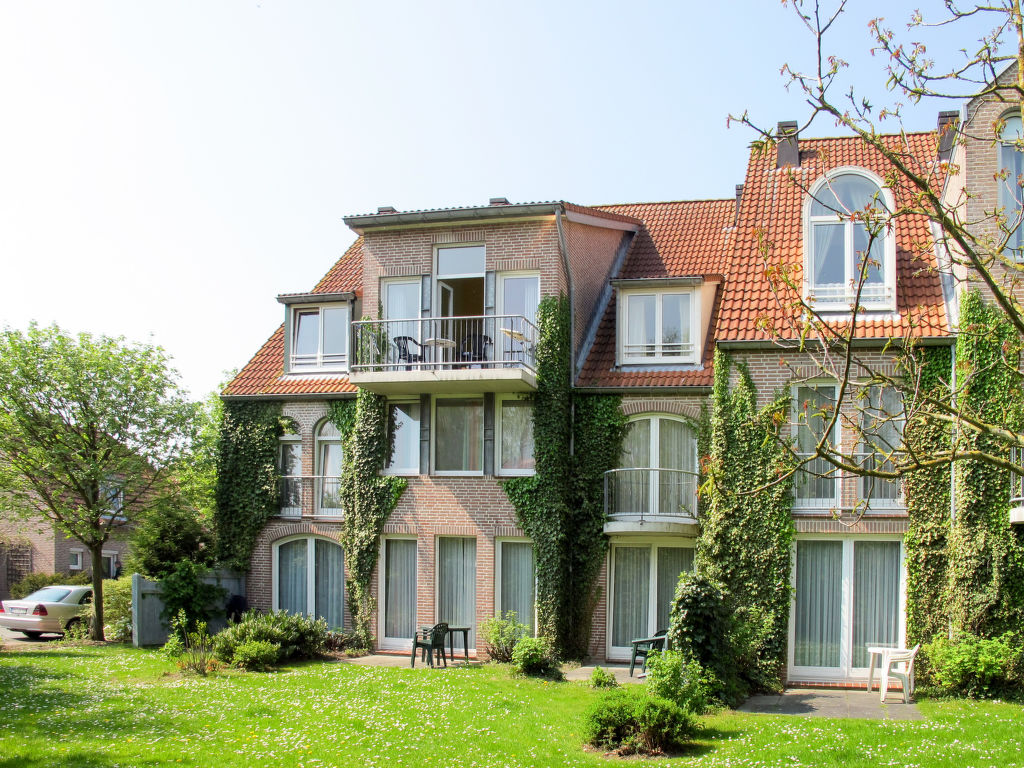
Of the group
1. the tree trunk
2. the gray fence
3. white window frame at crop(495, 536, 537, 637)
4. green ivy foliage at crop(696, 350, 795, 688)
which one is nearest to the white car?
the tree trunk

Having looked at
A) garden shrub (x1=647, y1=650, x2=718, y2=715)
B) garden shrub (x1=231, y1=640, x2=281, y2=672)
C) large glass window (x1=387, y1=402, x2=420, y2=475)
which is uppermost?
large glass window (x1=387, y1=402, x2=420, y2=475)

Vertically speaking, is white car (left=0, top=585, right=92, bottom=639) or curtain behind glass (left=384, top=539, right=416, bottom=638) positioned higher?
curtain behind glass (left=384, top=539, right=416, bottom=638)

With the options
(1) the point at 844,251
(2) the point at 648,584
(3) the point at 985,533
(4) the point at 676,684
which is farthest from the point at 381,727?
(1) the point at 844,251

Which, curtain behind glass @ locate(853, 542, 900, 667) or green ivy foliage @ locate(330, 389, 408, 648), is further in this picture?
green ivy foliage @ locate(330, 389, 408, 648)

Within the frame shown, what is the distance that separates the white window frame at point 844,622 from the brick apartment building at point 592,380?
1.4 inches

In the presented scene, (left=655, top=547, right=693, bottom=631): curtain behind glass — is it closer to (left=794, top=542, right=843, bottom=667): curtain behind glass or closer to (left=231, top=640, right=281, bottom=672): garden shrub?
(left=794, top=542, right=843, bottom=667): curtain behind glass

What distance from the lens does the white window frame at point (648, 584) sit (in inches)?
768

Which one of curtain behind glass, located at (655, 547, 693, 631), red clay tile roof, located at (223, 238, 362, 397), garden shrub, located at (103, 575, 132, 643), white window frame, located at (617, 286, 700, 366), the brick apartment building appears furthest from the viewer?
garden shrub, located at (103, 575, 132, 643)

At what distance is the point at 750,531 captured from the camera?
1753cm

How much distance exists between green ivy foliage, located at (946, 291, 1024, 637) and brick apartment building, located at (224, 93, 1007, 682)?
1009mm

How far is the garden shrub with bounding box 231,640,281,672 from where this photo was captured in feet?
58.7

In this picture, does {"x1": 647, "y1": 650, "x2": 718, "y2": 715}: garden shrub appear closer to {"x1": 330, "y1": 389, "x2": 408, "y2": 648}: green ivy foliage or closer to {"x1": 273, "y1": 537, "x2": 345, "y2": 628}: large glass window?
{"x1": 330, "y1": 389, "x2": 408, "y2": 648}: green ivy foliage

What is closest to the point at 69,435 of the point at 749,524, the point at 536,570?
the point at 536,570

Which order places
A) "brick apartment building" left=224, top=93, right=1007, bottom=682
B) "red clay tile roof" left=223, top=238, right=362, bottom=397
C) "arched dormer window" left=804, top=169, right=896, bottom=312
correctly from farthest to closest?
1. "red clay tile roof" left=223, top=238, right=362, bottom=397
2. "arched dormer window" left=804, top=169, right=896, bottom=312
3. "brick apartment building" left=224, top=93, right=1007, bottom=682
